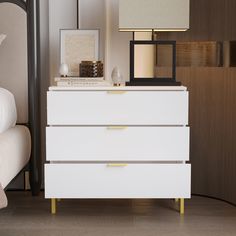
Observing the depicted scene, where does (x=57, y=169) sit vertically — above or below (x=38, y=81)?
below

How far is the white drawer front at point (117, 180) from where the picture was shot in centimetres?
281

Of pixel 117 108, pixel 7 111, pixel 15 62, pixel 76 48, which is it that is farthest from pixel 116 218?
pixel 15 62

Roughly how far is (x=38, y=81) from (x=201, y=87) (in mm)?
924

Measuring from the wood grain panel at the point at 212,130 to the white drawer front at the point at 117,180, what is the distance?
419mm

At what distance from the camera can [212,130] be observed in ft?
10.6

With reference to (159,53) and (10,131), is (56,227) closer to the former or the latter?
(10,131)

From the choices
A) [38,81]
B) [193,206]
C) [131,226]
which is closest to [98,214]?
[131,226]

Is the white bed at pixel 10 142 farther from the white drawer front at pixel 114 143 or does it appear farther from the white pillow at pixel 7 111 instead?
the white drawer front at pixel 114 143

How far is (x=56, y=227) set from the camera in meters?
2.69

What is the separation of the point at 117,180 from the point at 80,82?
20.8 inches

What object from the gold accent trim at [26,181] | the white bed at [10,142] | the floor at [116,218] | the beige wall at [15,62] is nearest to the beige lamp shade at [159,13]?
the beige wall at [15,62]

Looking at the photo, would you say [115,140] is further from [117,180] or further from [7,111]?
[7,111]

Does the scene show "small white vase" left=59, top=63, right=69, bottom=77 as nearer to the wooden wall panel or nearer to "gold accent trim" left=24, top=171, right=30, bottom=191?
the wooden wall panel

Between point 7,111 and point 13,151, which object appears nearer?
point 13,151
